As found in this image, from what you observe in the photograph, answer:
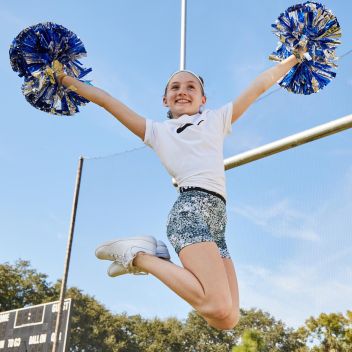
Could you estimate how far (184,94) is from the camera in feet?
6.27

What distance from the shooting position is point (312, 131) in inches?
106

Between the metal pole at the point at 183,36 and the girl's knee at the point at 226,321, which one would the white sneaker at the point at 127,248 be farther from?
the metal pole at the point at 183,36

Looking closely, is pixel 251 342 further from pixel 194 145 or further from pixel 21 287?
pixel 21 287

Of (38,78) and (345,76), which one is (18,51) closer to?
(38,78)

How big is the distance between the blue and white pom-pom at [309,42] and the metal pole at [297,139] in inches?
19.4

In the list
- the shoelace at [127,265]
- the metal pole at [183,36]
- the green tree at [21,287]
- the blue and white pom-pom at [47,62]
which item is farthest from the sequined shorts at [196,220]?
the green tree at [21,287]

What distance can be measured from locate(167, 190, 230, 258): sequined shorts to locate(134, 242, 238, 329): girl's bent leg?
3cm

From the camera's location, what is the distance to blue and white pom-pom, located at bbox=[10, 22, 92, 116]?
1917 millimetres

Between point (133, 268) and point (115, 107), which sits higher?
point (115, 107)

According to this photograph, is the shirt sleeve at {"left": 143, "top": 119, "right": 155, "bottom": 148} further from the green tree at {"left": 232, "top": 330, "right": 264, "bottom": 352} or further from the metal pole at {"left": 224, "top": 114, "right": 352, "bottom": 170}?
the green tree at {"left": 232, "top": 330, "right": 264, "bottom": 352}

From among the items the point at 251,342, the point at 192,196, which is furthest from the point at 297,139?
the point at 251,342

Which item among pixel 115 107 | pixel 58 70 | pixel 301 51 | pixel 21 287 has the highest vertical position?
pixel 21 287

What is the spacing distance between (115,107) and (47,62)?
292 millimetres

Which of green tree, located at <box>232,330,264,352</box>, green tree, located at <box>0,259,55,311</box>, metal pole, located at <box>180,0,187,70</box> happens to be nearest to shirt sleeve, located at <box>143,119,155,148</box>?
metal pole, located at <box>180,0,187,70</box>
